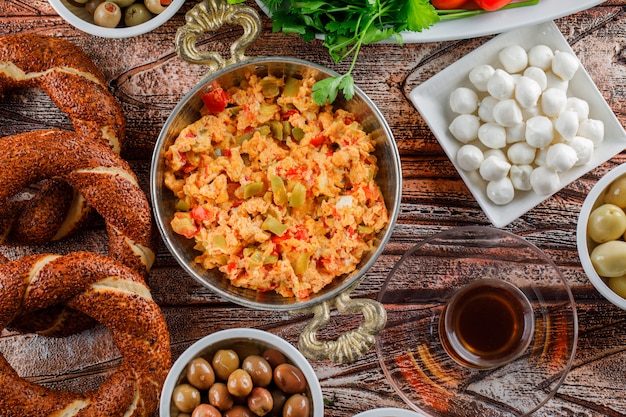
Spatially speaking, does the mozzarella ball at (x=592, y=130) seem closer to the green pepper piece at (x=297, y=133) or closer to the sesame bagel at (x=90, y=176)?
the green pepper piece at (x=297, y=133)

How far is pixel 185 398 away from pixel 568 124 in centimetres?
153

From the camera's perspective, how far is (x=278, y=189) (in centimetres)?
219

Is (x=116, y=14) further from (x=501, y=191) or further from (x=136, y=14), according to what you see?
(x=501, y=191)

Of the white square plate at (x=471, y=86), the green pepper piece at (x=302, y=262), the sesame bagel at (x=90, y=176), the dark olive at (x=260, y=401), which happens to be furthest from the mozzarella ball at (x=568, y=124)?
the sesame bagel at (x=90, y=176)

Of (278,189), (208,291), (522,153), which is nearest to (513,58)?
(522,153)

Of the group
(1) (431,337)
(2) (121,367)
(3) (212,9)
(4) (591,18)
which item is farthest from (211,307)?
(4) (591,18)

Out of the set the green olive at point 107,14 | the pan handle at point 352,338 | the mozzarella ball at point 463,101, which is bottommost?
the pan handle at point 352,338

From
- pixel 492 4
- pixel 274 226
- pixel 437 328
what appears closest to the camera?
pixel 274 226

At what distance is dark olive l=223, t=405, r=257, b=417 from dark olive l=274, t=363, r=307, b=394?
0.12 meters

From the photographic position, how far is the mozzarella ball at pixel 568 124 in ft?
7.52

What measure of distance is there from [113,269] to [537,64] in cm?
157

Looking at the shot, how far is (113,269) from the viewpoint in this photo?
220cm

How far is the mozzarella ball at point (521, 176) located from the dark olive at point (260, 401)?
42.6 inches

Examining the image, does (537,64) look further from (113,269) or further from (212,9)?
(113,269)
